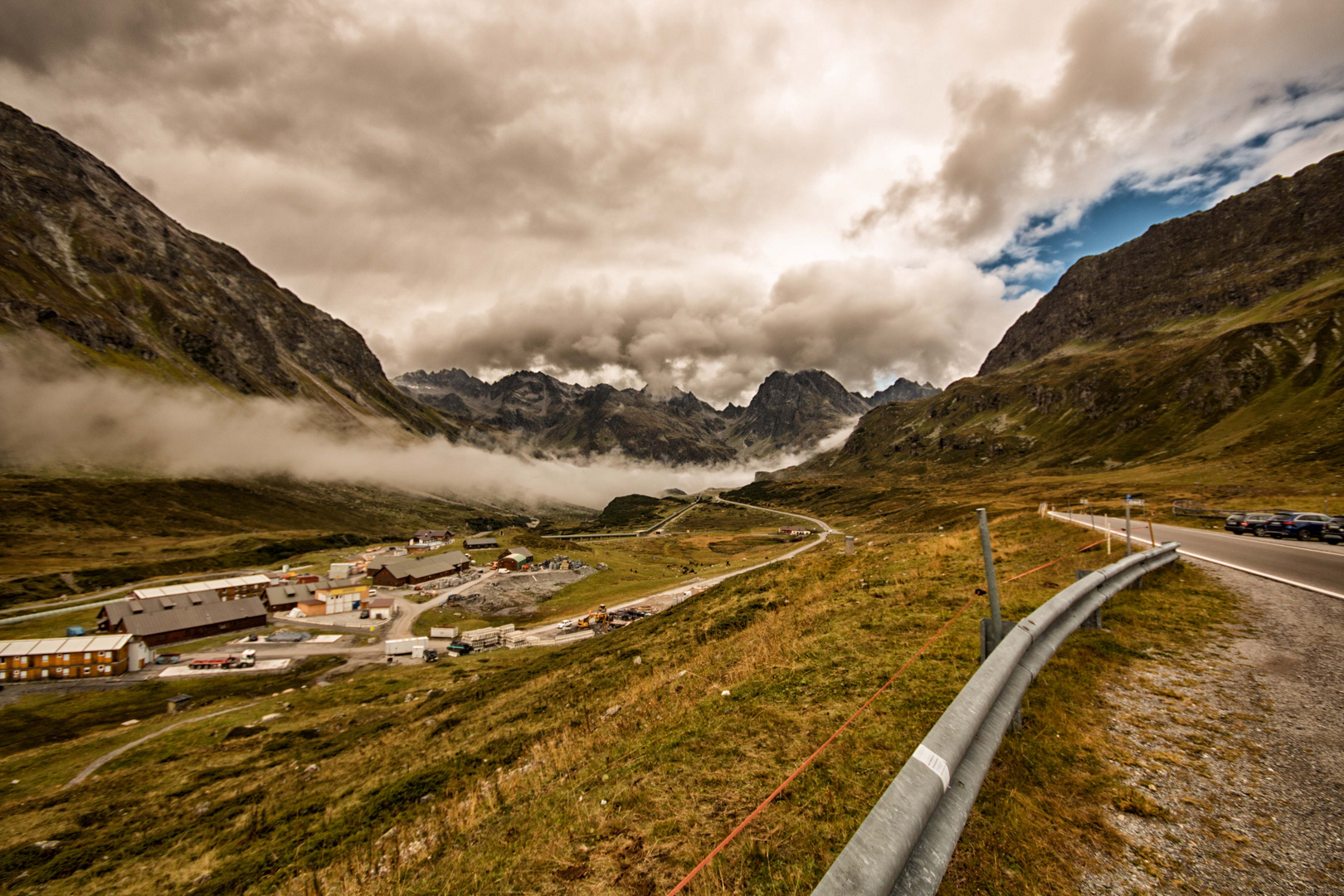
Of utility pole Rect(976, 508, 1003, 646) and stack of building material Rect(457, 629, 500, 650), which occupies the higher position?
utility pole Rect(976, 508, 1003, 646)

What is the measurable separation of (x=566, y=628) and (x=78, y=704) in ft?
153

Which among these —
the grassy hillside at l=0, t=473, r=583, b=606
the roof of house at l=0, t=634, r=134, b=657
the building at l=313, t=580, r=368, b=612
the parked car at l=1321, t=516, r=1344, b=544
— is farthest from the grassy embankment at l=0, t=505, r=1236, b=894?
the grassy hillside at l=0, t=473, r=583, b=606

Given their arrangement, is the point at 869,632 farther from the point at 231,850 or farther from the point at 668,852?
the point at 231,850

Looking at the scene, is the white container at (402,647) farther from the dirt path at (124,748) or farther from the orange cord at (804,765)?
the orange cord at (804,765)

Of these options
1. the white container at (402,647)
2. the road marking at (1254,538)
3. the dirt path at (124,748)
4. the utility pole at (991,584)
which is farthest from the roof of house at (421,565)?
the utility pole at (991,584)

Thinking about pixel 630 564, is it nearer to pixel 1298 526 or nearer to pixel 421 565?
pixel 421 565

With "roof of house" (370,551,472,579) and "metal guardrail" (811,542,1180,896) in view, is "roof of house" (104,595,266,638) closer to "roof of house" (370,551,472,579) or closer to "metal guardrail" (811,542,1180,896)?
"roof of house" (370,551,472,579)

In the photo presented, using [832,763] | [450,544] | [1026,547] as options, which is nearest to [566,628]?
[1026,547]

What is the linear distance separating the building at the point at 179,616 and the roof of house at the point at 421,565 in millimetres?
25939

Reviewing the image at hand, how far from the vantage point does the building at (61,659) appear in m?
51.3

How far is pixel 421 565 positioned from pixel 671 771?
370 feet

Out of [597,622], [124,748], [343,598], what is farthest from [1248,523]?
[343,598]

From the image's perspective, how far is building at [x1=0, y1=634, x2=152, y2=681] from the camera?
168ft

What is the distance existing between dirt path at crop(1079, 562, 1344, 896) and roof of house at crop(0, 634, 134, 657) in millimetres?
86370
